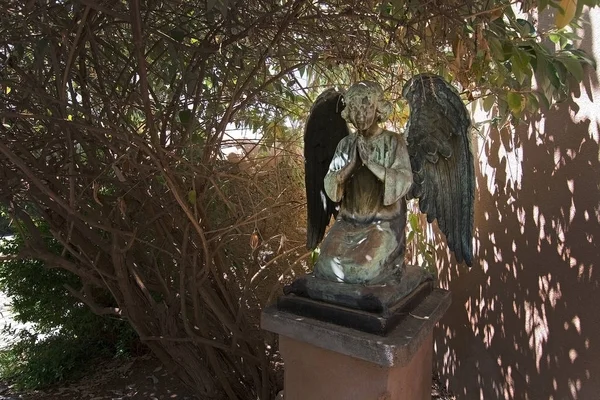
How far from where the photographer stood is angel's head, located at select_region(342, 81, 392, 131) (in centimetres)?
190

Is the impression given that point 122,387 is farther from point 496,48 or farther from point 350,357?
point 496,48

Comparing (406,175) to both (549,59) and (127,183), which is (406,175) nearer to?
(549,59)

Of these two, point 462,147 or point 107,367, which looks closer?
point 462,147

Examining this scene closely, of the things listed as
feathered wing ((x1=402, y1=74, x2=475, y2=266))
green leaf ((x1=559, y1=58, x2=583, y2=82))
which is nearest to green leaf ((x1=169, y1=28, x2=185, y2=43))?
feathered wing ((x1=402, y1=74, x2=475, y2=266))

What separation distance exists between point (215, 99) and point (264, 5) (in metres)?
0.54

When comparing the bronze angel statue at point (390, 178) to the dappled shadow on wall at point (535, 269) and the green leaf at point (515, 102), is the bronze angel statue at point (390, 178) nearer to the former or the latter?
the green leaf at point (515, 102)

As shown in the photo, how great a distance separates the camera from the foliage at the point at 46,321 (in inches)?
148

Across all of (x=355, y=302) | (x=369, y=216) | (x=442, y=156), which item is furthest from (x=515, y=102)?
(x=355, y=302)

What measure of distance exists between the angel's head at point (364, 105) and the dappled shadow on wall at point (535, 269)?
108cm

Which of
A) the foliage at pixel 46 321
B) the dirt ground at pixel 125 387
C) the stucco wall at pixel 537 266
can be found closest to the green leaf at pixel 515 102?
the stucco wall at pixel 537 266

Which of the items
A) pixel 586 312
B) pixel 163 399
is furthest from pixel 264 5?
pixel 163 399

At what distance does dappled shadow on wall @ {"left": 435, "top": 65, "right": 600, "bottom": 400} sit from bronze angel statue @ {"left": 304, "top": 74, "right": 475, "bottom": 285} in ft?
2.20

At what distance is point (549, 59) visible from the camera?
2.07 m

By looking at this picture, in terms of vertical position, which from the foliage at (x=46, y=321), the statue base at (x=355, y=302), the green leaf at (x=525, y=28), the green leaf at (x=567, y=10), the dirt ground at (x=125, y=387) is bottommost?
the dirt ground at (x=125, y=387)
